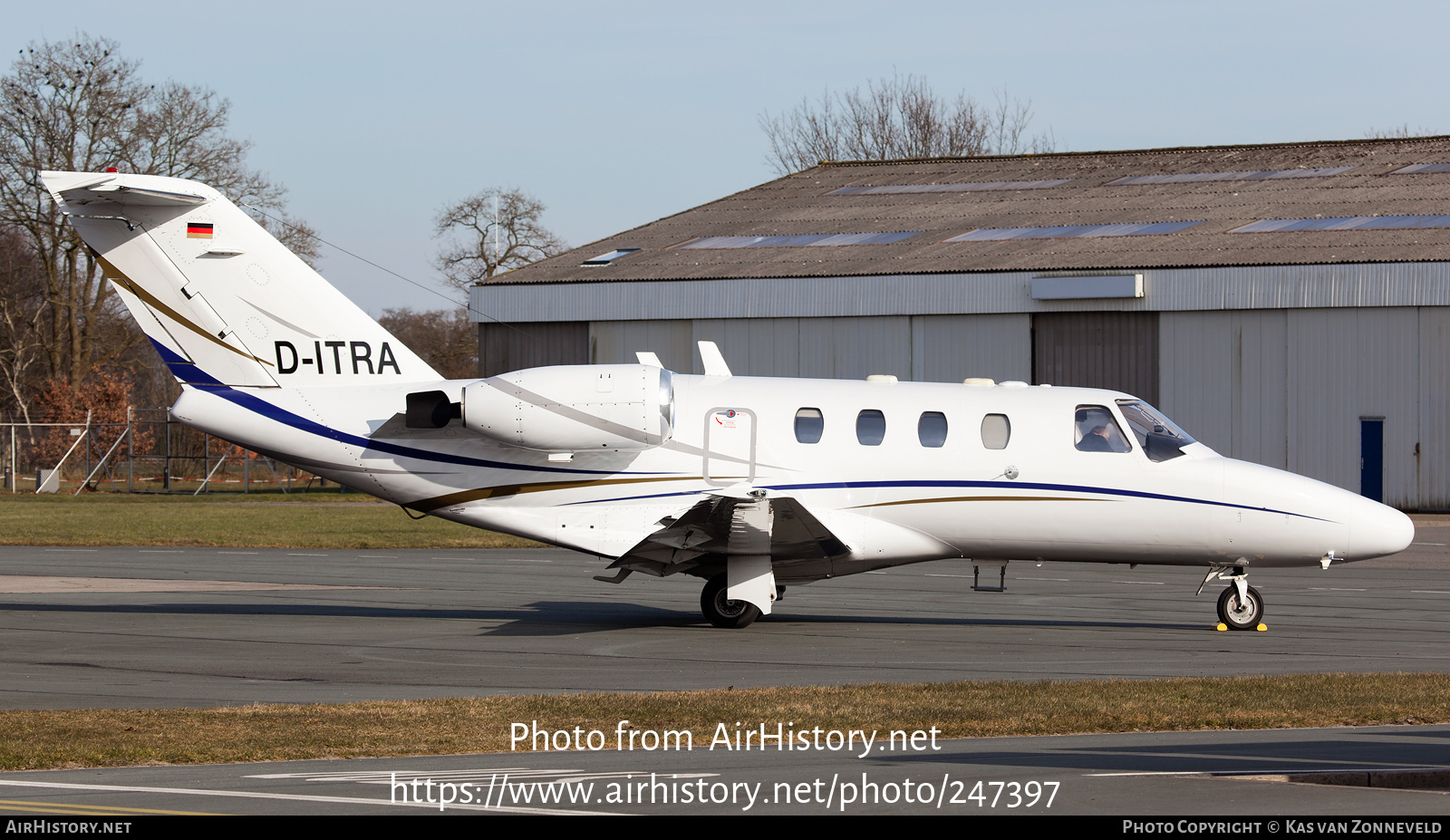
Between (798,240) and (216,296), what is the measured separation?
1120 inches

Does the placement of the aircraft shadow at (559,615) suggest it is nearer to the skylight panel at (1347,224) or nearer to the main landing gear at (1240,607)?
the main landing gear at (1240,607)

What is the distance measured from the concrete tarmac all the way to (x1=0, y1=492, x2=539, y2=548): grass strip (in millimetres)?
4418

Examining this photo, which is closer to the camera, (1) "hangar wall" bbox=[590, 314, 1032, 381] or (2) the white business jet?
(2) the white business jet

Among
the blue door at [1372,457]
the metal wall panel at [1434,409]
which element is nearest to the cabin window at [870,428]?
the blue door at [1372,457]

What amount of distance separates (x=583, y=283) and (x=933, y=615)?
26.1 metres

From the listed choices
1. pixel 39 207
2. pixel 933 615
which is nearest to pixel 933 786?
pixel 933 615

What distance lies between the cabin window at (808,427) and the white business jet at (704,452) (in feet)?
0.08

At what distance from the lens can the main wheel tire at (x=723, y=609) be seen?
643 inches

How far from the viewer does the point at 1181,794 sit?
25.1 ft

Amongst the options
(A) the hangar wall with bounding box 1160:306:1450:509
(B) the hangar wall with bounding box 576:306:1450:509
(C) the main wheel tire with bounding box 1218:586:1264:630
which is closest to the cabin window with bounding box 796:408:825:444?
(C) the main wheel tire with bounding box 1218:586:1264:630

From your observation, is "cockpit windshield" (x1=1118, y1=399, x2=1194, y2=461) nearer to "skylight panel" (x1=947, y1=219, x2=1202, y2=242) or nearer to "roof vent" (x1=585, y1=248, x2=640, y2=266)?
"skylight panel" (x1=947, y1=219, x2=1202, y2=242)

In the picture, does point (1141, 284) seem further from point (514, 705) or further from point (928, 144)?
point (928, 144)

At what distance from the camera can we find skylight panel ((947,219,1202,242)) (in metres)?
39.2

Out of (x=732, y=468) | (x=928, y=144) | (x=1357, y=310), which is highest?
(x=928, y=144)
